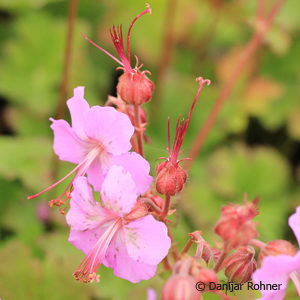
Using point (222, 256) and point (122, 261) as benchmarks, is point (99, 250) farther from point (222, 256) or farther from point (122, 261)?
point (222, 256)

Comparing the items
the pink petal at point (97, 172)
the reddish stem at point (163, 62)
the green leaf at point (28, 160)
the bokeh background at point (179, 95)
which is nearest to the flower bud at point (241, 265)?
the pink petal at point (97, 172)

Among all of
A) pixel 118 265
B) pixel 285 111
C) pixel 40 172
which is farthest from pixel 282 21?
pixel 118 265

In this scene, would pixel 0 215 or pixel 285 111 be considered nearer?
A: pixel 0 215

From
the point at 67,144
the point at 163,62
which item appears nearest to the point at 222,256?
the point at 67,144

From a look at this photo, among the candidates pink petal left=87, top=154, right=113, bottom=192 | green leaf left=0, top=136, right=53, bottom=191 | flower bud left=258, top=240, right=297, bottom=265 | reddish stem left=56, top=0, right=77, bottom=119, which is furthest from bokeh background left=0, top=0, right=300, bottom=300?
flower bud left=258, top=240, right=297, bottom=265

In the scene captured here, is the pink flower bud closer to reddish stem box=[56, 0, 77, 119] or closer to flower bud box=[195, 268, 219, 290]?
reddish stem box=[56, 0, 77, 119]

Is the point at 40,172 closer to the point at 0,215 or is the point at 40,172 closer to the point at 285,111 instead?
the point at 0,215
